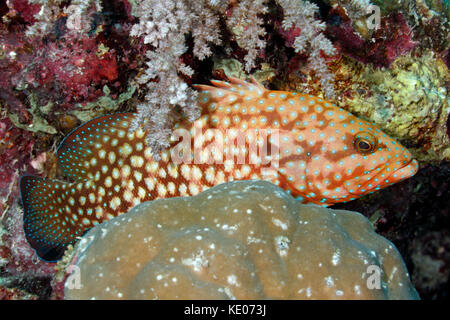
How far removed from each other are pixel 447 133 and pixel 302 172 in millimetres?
2489

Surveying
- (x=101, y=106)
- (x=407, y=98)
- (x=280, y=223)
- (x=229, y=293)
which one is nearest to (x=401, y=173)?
(x=407, y=98)

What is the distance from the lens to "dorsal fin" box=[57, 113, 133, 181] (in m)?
3.63

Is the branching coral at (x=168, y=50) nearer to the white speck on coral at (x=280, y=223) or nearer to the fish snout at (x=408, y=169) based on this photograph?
the white speck on coral at (x=280, y=223)

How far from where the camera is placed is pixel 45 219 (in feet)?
12.1

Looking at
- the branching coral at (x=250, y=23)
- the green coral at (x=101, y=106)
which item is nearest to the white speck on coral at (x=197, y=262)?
the branching coral at (x=250, y=23)

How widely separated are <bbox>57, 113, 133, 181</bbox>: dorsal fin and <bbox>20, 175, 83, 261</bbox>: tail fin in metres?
0.26

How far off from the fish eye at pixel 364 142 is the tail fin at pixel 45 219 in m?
3.27

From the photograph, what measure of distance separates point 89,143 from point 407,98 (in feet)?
12.7

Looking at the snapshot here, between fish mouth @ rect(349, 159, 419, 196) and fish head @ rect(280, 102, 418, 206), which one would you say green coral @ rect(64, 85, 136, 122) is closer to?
fish head @ rect(280, 102, 418, 206)

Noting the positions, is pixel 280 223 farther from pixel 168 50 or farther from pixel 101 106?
pixel 101 106

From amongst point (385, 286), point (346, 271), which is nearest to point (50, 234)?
point (346, 271)

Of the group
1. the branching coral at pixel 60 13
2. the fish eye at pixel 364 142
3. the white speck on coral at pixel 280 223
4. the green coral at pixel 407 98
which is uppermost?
the branching coral at pixel 60 13

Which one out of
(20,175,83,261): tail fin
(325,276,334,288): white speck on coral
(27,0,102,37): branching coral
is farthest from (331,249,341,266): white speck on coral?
(27,0,102,37): branching coral

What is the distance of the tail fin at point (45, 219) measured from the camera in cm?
360
